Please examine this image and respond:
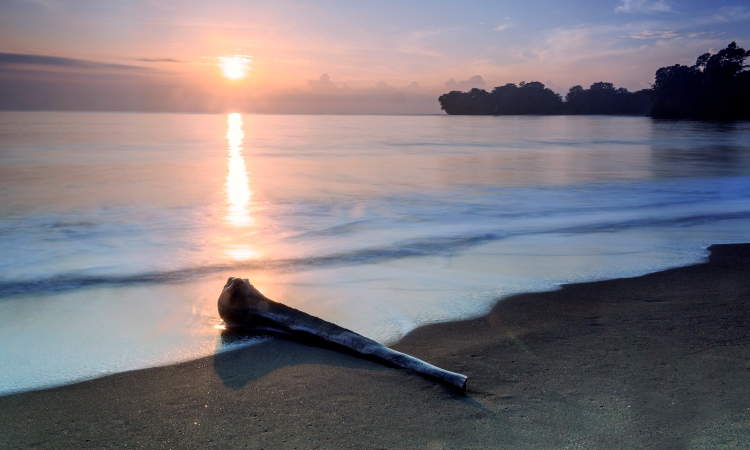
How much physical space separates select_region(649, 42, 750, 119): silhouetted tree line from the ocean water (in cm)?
8113

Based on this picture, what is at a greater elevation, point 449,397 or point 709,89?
point 709,89

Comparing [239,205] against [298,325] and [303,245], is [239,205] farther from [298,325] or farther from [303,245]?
[298,325]

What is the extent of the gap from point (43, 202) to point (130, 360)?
8054mm

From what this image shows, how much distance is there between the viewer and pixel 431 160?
20.4m

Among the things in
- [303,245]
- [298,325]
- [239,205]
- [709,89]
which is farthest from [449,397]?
[709,89]

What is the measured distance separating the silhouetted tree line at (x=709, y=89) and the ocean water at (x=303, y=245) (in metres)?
81.1

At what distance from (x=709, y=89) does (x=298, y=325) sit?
321 ft

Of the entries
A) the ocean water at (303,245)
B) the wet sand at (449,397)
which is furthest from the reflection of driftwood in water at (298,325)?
the ocean water at (303,245)

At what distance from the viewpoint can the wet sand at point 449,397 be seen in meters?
2.35

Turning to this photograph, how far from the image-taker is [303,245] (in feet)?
21.9

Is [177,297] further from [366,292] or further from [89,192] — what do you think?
[89,192]

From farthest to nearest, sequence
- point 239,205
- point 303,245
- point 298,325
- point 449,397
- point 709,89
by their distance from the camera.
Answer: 1. point 709,89
2. point 239,205
3. point 303,245
4. point 298,325
5. point 449,397

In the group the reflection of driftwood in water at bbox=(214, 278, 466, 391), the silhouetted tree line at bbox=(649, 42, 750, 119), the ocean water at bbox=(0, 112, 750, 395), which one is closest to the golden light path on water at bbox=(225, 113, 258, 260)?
the ocean water at bbox=(0, 112, 750, 395)

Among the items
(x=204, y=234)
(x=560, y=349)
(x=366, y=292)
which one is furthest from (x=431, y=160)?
(x=560, y=349)
